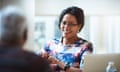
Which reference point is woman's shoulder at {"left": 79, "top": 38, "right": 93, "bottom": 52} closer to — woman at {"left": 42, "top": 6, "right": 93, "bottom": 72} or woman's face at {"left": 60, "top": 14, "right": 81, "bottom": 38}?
woman at {"left": 42, "top": 6, "right": 93, "bottom": 72}

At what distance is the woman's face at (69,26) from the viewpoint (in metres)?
2.46

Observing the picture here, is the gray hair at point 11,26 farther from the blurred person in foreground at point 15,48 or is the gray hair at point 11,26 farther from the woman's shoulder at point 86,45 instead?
the woman's shoulder at point 86,45

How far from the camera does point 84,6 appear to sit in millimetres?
3811

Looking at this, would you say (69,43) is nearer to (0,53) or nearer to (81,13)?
(81,13)

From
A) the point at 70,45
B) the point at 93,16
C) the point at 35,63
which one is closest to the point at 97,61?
the point at 70,45

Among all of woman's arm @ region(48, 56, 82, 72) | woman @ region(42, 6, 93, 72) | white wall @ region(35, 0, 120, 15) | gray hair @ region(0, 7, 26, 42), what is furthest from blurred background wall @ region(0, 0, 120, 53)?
gray hair @ region(0, 7, 26, 42)

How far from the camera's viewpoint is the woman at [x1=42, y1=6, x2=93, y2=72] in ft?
7.81

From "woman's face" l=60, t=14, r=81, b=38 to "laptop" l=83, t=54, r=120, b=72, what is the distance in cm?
42

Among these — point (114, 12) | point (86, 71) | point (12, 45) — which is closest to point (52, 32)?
point (114, 12)

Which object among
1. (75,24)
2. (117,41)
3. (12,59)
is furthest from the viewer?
(117,41)

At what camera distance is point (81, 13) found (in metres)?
2.54

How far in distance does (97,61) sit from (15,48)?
3.50 ft

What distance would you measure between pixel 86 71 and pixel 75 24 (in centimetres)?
56

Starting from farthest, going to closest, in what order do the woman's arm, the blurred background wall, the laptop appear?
the blurred background wall
the woman's arm
the laptop
